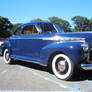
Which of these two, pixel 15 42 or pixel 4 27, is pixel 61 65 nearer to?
pixel 15 42

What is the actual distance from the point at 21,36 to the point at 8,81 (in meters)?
2.29

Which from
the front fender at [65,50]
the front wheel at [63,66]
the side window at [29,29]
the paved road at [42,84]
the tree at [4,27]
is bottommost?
the paved road at [42,84]

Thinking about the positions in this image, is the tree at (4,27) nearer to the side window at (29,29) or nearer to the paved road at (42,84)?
the side window at (29,29)

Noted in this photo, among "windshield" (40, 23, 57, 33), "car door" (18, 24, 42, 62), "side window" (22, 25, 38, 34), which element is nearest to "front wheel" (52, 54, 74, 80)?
"car door" (18, 24, 42, 62)

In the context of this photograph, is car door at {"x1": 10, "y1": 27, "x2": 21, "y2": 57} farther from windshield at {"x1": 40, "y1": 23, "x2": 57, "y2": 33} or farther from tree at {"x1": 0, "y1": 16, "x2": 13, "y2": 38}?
tree at {"x1": 0, "y1": 16, "x2": 13, "y2": 38}

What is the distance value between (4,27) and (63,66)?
61.9 meters

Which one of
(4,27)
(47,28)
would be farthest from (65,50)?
(4,27)

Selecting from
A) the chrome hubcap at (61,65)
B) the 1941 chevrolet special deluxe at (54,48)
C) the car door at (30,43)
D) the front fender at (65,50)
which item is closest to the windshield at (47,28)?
the 1941 chevrolet special deluxe at (54,48)

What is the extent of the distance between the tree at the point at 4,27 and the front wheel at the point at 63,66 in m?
59.6

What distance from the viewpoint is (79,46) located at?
4203mm

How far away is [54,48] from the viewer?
466cm

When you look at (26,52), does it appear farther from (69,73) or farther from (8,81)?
(69,73)

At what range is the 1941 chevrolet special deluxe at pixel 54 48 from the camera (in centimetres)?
422

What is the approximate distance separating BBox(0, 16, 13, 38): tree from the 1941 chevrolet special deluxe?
57.5 m
